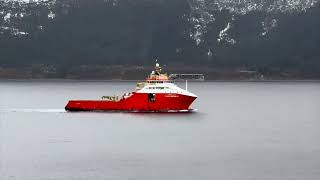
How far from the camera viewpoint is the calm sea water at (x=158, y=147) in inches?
3423

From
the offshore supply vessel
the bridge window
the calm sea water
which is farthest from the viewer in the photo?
the bridge window

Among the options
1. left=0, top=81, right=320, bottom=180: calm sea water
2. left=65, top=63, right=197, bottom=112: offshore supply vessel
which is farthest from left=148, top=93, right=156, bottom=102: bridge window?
left=0, top=81, right=320, bottom=180: calm sea water

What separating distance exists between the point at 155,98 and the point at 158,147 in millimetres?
46245

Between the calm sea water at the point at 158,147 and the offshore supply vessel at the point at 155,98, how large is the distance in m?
1.78

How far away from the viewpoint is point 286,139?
120750 millimetres

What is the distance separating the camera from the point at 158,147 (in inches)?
4350

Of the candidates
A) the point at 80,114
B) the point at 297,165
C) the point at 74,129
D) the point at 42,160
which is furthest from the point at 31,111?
the point at 297,165

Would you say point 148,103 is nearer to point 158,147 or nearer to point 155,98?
point 155,98

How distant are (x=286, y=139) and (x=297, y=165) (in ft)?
94.9

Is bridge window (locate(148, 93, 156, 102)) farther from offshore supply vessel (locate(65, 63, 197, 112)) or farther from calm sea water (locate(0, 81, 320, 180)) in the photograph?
calm sea water (locate(0, 81, 320, 180))

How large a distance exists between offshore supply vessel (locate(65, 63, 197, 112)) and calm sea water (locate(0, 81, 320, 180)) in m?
1.78

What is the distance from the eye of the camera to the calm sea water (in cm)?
8694

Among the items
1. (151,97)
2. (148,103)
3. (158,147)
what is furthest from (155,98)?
(158,147)

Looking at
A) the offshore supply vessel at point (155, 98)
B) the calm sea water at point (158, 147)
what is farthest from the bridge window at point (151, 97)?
the calm sea water at point (158, 147)
